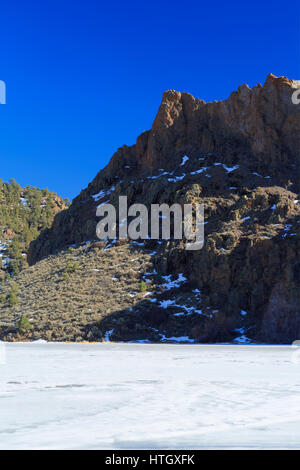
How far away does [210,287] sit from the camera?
46.0 metres

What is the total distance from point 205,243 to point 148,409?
4021cm

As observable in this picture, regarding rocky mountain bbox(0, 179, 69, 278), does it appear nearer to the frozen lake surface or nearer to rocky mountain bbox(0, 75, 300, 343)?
rocky mountain bbox(0, 75, 300, 343)

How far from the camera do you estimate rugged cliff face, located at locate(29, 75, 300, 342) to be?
43.8 meters

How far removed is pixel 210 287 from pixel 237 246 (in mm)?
5282

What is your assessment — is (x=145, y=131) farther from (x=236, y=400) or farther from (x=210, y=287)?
(x=236, y=400)

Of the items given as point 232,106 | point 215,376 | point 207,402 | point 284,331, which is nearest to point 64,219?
point 232,106

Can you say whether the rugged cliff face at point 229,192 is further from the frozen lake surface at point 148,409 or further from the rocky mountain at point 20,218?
the rocky mountain at point 20,218

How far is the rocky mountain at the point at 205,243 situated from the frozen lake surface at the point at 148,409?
2619 centimetres

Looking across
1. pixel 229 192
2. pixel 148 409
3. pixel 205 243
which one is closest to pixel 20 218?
pixel 229 192

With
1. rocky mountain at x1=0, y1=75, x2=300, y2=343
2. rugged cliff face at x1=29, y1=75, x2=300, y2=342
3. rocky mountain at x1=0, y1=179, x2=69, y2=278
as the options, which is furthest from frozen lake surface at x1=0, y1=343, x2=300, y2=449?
rocky mountain at x1=0, y1=179, x2=69, y2=278

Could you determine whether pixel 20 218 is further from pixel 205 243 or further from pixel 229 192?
pixel 205 243

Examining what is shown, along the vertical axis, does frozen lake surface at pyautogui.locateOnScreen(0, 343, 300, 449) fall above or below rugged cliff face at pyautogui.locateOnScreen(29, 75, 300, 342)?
below

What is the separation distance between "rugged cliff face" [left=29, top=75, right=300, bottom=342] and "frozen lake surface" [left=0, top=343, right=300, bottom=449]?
26971 mm

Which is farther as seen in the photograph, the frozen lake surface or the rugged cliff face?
the rugged cliff face
